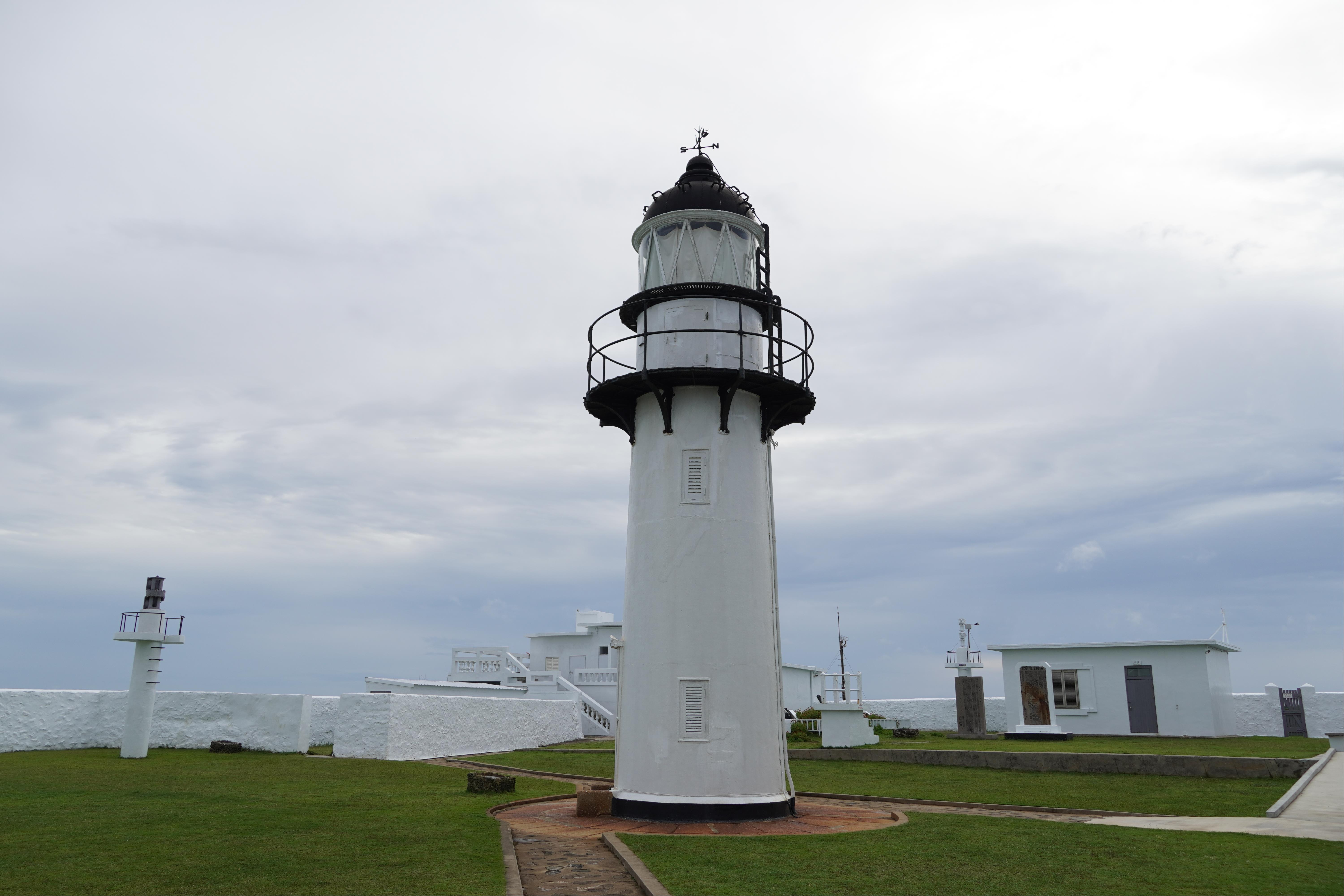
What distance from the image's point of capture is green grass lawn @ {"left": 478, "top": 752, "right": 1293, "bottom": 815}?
14.2 meters

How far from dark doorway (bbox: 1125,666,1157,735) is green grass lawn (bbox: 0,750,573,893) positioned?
77.4ft

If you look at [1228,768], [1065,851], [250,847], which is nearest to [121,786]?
[250,847]

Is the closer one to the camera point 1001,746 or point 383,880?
point 383,880

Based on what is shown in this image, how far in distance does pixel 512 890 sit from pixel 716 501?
6911 mm

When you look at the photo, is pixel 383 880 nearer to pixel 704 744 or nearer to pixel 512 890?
pixel 512 890

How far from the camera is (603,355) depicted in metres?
15.0

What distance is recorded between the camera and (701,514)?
13539 millimetres

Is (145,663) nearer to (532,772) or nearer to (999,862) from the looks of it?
(532,772)

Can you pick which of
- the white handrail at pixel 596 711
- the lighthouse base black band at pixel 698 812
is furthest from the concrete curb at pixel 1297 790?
the white handrail at pixel 596 711

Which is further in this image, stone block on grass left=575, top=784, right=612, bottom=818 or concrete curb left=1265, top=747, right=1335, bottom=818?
stone block on grass left=575, top=784, right=612, bottom=818

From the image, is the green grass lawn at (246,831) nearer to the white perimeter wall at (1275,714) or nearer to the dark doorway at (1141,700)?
the white perimeter wall at (1275,714)

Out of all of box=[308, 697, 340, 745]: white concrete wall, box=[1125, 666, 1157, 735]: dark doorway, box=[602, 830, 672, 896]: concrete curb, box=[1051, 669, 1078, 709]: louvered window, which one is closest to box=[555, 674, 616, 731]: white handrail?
box=[308, 697, 340, 745]: white concrete wall

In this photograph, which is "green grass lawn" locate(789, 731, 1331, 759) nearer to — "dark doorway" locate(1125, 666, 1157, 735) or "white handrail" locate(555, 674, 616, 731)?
"dark doorway" locate(1125, 666, 1157, 735)

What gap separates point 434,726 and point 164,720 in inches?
347
